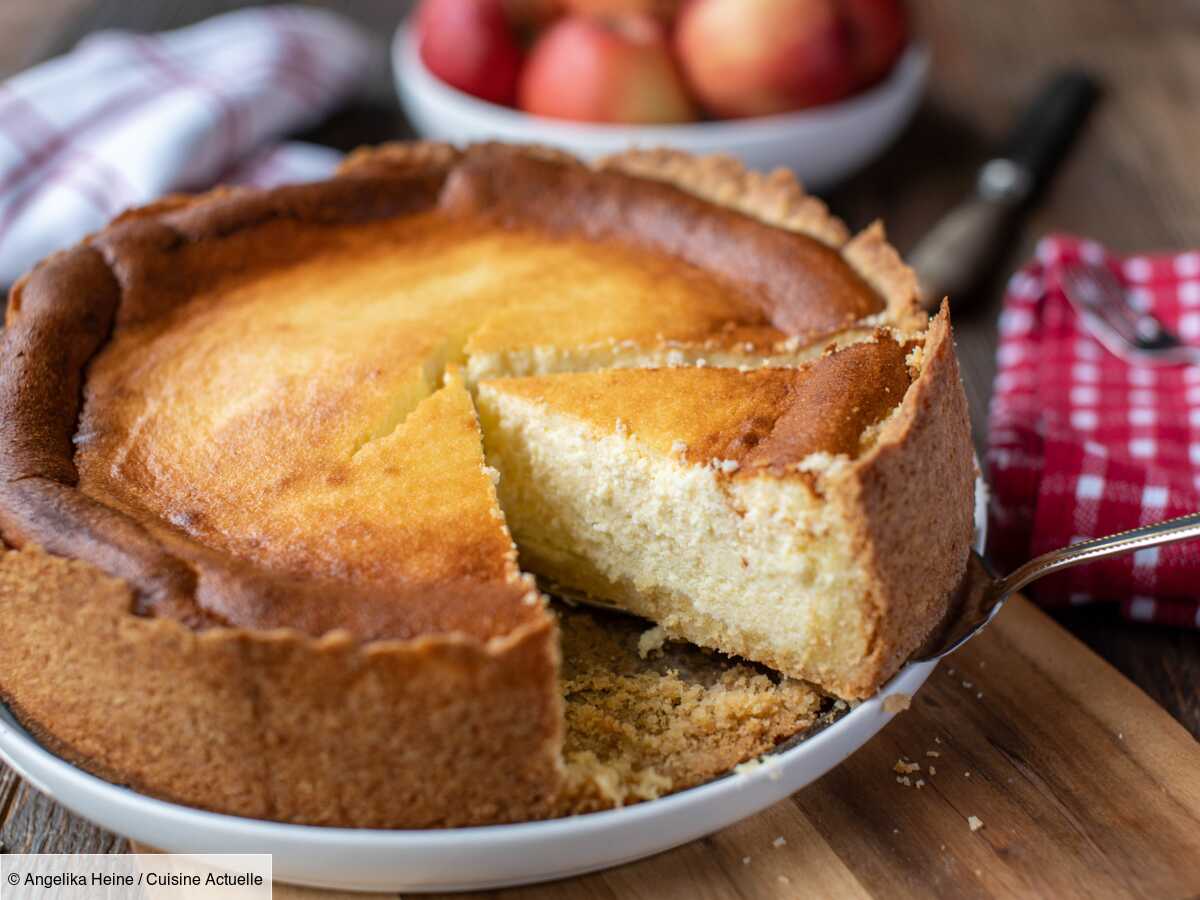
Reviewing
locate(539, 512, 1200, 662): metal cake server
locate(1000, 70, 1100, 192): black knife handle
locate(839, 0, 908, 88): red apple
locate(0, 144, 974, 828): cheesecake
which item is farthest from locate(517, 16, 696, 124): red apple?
locate(539, 512, 1200, 662): metal cake server

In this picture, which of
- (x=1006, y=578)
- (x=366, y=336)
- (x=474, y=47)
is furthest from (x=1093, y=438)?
(x=474, y=47)

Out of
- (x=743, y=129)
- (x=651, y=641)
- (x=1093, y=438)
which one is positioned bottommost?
(x=1093, y=438)

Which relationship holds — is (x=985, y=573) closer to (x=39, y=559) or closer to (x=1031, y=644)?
(x=1031, y=644)

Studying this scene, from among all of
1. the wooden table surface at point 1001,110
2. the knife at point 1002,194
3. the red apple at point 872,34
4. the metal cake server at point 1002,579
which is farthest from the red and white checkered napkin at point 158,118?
the metal cake server at point 1002,579

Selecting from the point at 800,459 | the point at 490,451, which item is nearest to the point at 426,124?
the point at 490,451

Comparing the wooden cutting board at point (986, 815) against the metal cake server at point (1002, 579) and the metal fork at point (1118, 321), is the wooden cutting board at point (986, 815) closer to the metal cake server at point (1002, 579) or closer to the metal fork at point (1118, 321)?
the metal cake server at point (1002, 579)

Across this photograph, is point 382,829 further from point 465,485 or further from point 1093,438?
point 1093,438
